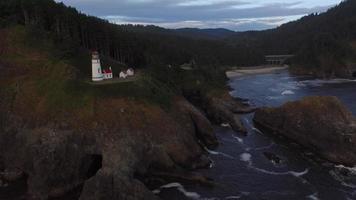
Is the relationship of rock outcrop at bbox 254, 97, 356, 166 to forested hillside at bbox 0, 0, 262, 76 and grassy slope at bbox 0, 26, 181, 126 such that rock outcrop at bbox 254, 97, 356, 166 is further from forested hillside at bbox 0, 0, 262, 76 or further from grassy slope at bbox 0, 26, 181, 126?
forested hillside at bbox 0, 0, 262, 76

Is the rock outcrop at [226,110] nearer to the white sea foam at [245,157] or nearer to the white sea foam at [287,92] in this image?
the white sea foam at [245,157]

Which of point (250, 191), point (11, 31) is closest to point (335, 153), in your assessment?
point (250, 191)

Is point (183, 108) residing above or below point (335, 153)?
above

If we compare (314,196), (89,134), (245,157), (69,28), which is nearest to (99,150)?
(89,134)

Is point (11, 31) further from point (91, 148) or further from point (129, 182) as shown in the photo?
point (129, 182)

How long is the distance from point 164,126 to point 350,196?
79.4 ft

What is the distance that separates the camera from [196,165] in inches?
2037

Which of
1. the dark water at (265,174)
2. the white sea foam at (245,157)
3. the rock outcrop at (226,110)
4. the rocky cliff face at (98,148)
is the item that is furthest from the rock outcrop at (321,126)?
the rocky cliff face at (98,148)

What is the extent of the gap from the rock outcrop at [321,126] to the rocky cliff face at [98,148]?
655 inches

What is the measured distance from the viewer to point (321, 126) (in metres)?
59.3

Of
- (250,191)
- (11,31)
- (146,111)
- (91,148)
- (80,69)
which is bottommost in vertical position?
(250,191)

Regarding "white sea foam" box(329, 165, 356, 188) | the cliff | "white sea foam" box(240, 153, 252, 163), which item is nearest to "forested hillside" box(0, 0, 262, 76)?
the cliff

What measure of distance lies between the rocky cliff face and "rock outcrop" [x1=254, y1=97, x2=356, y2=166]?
655 inches

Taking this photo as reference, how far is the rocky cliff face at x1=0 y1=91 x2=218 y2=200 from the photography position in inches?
1757
